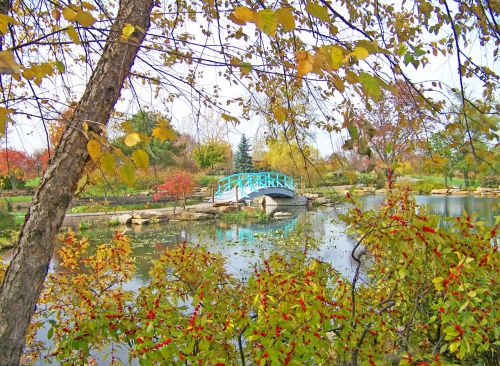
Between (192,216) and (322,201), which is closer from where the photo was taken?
(192,216)

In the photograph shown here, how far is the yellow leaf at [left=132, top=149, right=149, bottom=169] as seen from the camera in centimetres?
79

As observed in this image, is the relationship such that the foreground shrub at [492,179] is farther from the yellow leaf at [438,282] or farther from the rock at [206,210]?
the rock at [206,210]

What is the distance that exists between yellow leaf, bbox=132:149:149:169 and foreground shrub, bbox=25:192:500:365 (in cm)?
79

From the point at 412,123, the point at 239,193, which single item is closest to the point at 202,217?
the point at 239,193

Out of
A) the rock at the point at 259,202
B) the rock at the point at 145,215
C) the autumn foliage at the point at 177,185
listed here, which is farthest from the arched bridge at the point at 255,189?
the rock at the point at 145,215

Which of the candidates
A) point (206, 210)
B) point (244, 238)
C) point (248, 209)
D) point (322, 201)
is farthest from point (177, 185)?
point (322, 201)

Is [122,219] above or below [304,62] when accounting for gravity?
below

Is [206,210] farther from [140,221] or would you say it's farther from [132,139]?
[132,139]

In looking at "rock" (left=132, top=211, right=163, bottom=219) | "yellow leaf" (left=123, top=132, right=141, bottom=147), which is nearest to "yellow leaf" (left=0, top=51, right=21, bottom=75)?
"yellow leaf" (left=123, top=132, right=141, bottom=147)

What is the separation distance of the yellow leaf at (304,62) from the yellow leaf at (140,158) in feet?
1.16

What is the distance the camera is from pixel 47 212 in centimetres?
135

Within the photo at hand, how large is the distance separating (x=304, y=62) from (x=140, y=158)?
1.24 ft

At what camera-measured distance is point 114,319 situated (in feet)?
5.50

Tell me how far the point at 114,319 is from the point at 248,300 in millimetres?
587
